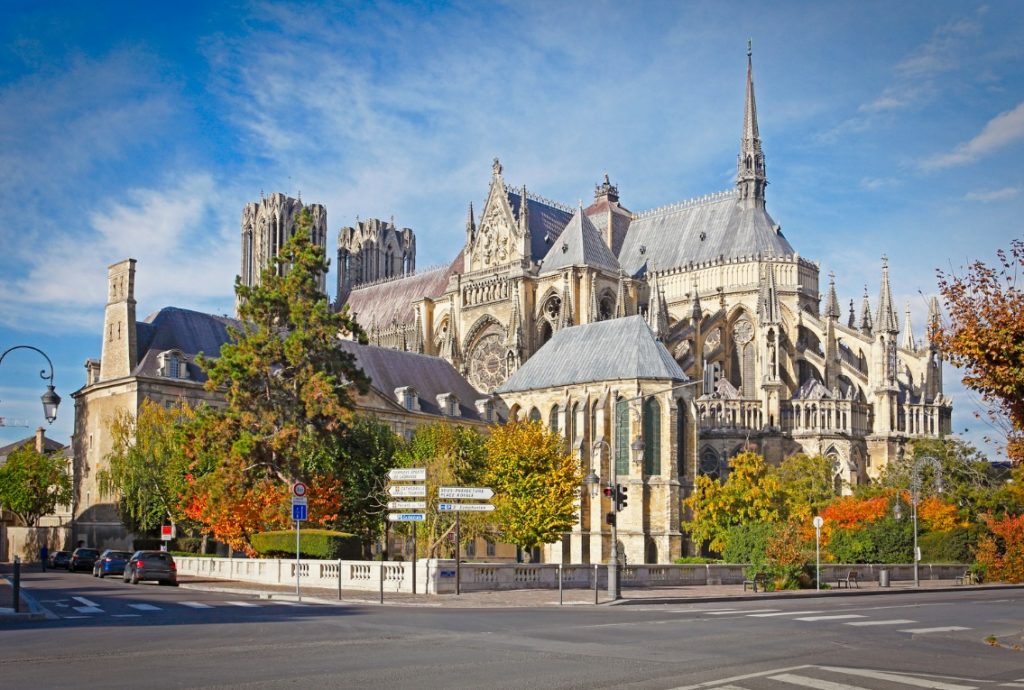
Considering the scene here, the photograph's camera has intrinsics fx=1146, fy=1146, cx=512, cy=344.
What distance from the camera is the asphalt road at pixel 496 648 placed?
545 inches

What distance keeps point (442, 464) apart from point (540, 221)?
4327 cm

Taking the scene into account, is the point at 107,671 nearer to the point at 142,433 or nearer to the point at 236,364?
the point at 236,364

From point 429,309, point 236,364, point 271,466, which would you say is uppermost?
point 429,309

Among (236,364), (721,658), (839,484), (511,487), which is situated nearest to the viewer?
(721,658)

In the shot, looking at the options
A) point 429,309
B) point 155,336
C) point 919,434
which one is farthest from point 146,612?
point 429,309

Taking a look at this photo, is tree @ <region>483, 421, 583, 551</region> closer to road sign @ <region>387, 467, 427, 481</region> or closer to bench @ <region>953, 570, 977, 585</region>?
bench @ <region>953, 570, 977, 585</region>

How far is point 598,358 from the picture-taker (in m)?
66.4

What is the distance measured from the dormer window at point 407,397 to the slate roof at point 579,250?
15912mm

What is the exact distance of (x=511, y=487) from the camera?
51.7 m

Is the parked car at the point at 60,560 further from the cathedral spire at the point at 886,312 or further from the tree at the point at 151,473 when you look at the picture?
the cathedral spire at the point at 886,312

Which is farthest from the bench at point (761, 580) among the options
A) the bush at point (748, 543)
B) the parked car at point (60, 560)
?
the parked car at point (60, 560)

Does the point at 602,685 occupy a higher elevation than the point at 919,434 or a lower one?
lower

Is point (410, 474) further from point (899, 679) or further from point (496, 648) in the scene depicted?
point (899, 679)

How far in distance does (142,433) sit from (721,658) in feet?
134
